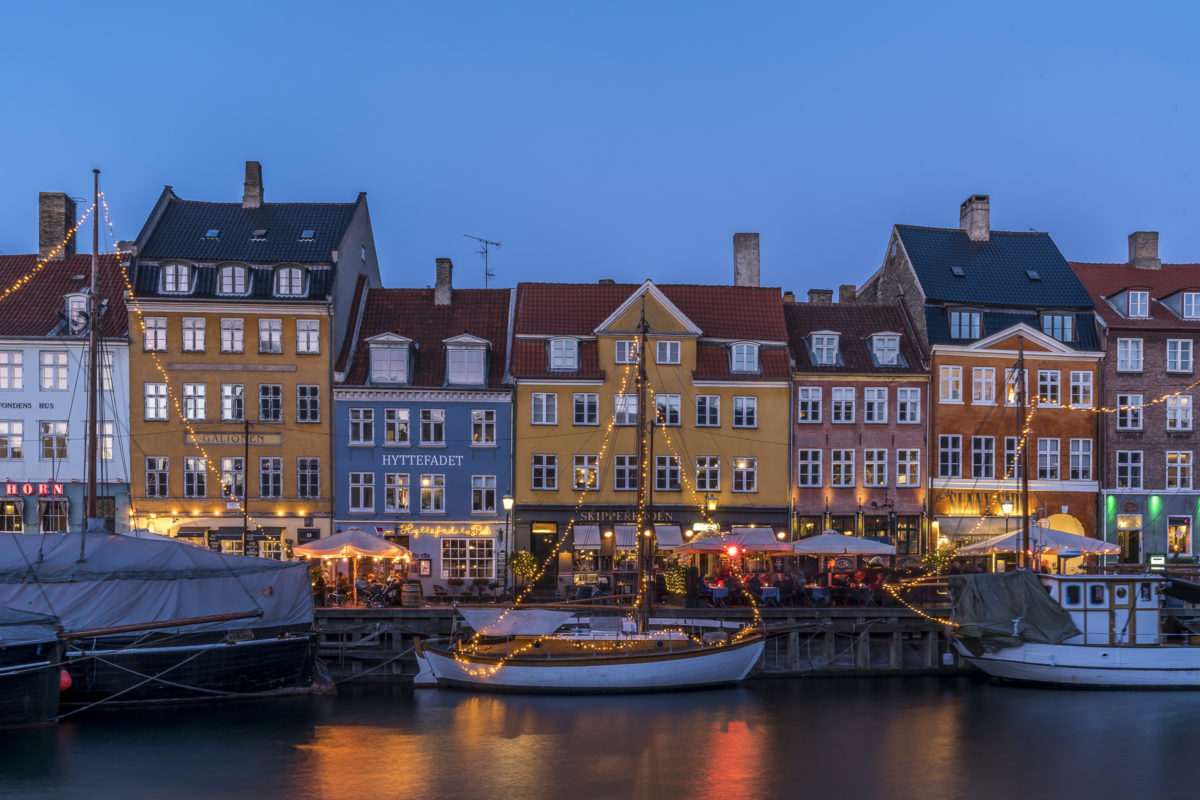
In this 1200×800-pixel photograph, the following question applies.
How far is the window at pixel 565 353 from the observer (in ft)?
145

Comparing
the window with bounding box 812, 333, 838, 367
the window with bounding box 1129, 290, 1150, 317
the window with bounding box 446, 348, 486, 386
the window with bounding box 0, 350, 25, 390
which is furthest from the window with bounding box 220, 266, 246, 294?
the window with bounding box 1129, 290, 1150, 317

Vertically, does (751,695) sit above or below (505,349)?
below

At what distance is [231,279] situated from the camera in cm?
4381

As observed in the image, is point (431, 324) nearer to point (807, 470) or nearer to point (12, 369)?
point (12, 369)

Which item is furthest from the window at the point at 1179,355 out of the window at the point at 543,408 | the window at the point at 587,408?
the window at the point at 543,408

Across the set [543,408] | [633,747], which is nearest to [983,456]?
[543,408]

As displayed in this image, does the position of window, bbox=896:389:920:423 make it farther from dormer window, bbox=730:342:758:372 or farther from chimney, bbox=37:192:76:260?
chimney, bbox=37:192:76:260

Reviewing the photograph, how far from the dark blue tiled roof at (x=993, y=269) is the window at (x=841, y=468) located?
723cm

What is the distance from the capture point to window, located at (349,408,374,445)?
4378cm

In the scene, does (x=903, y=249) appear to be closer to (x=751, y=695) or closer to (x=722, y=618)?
(x=722, y=618)

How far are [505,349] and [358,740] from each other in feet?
68.5

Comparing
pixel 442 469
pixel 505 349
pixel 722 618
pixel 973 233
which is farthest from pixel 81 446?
pixel 973 233

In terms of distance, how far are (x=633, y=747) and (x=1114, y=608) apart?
15.8 meters

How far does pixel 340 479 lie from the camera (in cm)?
4375
